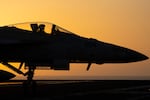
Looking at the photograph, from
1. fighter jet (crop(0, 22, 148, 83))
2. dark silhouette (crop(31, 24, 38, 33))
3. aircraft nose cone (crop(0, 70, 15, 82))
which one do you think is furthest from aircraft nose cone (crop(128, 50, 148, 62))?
aircraft nose cone (crop(0, 70, 15, 82))

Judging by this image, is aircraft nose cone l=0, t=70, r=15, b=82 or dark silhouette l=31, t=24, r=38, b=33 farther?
aircraft nose cone l=0, t=70, r=15, b=82

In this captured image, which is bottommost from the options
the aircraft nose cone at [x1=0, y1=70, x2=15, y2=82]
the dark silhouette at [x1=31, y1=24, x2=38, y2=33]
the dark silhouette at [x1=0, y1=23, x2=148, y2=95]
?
the aircraft nose cone at [x1=0, y1=70, x2=15, y2=82]

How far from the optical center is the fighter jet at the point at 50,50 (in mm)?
18297

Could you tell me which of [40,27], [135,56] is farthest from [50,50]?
[135,56]

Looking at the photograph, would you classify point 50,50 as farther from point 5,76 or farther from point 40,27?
point 5,76

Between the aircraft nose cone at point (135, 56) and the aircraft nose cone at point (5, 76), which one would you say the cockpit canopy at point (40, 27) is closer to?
the aircraft nose cone at point (135, 56)

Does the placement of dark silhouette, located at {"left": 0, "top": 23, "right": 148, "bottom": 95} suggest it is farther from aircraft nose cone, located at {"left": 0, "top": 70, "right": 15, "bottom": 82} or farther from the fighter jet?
aircraft nose cone, located at {"left": 0, "top": 70, "right": 15, "bottom": 82}

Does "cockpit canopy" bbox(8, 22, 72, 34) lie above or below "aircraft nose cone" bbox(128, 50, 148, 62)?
above

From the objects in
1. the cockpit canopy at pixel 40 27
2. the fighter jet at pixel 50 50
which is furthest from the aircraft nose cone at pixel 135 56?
the cockpit canopy at pixel 40 27

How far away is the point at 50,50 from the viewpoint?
18.5m

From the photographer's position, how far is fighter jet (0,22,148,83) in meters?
18.3

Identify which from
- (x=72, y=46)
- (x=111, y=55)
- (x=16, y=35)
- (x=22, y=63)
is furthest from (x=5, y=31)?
(x=111, y=55)

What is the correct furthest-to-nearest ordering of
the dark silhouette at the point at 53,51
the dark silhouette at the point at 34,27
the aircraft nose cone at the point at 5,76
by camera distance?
the aircraft nose cone at the point at 5,76 < the dark silhouette at the point at 34,27 < the dark silhouette at the point at 53,51

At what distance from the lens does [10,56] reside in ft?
60.3
